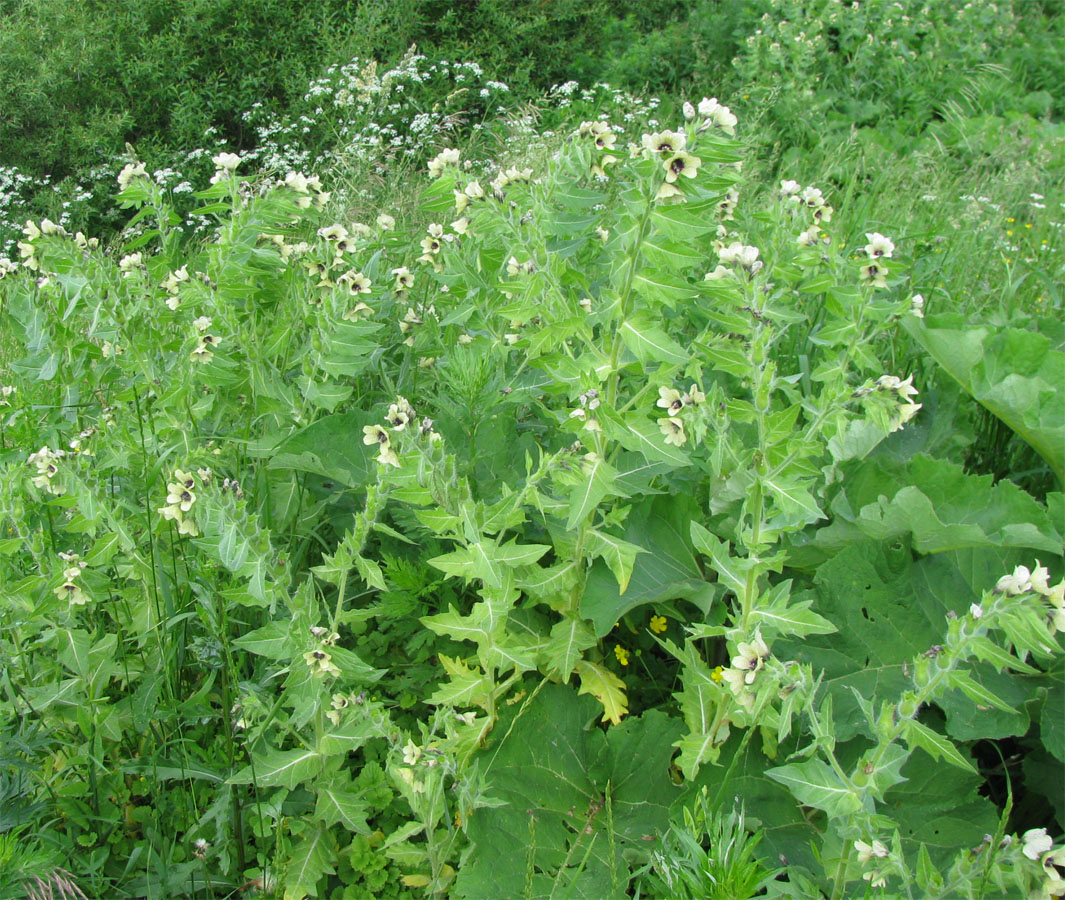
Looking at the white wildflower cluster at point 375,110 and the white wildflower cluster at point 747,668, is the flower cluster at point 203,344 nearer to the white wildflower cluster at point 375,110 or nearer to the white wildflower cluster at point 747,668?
the white wildflower cluster at point 747,668

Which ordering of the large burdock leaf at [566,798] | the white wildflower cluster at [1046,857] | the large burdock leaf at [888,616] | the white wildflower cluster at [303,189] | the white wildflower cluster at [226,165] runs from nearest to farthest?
1. the white wildflower cluster at [1046,857]
2. the large burdock leaf at [566,798]
3. the large burdock leaf at [888,616]
4. the white wildflower cluster at [226,165]
5. the white wildflower cluster at [303,189]

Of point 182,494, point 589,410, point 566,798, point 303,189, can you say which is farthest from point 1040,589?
point 303,189

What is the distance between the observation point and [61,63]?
6.66 m

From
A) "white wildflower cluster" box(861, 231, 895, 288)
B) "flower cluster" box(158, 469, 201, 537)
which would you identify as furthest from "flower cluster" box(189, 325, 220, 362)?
"white wildflower cluster" box(861, 231, 895, 288)

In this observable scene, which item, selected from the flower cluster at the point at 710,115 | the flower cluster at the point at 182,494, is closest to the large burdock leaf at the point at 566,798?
the flower cluster at the point at 182,494

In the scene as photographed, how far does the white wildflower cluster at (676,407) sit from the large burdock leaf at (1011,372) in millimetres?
946

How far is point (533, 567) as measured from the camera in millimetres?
1878

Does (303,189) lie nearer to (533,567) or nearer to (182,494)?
(182,494)

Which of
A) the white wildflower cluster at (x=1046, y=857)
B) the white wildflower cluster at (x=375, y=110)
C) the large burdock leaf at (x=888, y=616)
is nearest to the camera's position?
the white wildflower cluster at (x=1046, y=857)

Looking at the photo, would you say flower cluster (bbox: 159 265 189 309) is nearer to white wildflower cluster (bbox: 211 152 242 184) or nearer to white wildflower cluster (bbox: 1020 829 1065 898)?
white wildflower cluster (bbox: 211 152 242 184)

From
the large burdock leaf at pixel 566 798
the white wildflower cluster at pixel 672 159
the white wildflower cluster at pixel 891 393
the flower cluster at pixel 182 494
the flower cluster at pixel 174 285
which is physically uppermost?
the white wildflower cluster at pixel 672 159

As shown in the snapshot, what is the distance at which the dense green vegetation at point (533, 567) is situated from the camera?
5.06 feet

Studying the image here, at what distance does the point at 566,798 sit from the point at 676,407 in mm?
912

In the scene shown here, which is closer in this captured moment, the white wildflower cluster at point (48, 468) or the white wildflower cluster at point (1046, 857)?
the white wildflower cluster at point (1046, 857)
